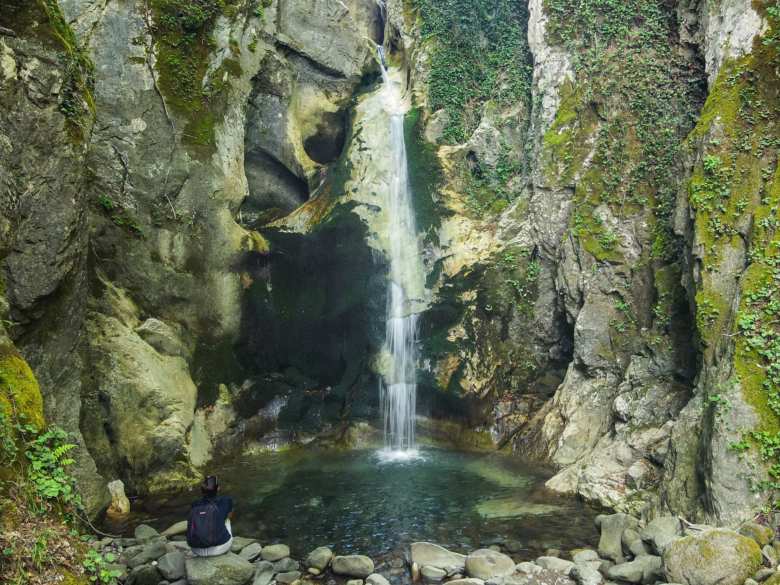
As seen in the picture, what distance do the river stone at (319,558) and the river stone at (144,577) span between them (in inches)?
87.3

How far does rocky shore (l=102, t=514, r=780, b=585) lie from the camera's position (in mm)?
7266

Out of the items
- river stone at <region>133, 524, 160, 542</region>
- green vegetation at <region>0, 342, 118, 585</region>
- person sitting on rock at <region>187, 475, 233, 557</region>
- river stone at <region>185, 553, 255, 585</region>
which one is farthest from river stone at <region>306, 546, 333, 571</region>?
green vegetation at <region>0, 342, 118, 585</region>

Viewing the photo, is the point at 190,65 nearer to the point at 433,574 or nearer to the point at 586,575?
the point at 433,574

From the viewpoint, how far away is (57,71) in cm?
862

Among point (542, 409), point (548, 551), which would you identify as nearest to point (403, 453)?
point (542, 409)

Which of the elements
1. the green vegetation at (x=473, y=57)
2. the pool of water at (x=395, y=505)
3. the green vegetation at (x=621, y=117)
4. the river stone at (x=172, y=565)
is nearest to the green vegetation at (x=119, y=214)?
the pool of water at (x=395, y=505)

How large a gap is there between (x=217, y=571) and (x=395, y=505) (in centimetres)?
459

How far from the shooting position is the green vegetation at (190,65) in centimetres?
1450

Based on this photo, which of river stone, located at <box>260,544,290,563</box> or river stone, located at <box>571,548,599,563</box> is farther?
river stone, located at <box>260,544,290,563</box>

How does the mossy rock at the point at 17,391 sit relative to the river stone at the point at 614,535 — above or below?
above

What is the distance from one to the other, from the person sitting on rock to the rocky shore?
24 cm

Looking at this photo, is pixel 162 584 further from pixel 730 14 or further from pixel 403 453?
pixel 730 14

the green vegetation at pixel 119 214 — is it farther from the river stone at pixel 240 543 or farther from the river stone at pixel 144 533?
the river stone at pixel 240 543

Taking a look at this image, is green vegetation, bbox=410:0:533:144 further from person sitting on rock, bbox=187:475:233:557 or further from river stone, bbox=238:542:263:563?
person sitting on rock, bbox=187:475:233:557
